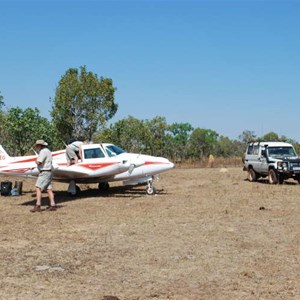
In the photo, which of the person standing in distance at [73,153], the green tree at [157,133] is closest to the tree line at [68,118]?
the green tree at [157,133]

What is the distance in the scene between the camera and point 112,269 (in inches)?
262

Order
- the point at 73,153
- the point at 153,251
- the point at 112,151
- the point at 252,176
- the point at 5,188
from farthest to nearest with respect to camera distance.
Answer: the point at 252,176, the point at 5,188, the point at 112,151, the point at 73,153, the point at 153,251

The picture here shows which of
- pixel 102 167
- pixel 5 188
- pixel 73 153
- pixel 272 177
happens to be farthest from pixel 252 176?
pixel 5 188

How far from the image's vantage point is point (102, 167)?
53.5 ft

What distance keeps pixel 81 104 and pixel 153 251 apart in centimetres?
3200

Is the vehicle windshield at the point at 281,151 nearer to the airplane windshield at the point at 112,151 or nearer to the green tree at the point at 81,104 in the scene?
the airplane windshield at the point at 112,151


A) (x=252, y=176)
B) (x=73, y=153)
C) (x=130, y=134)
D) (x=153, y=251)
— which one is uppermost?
(x=130, y=134)

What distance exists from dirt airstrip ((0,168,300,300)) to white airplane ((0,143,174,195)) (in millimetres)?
2185

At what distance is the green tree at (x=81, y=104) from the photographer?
38.9m

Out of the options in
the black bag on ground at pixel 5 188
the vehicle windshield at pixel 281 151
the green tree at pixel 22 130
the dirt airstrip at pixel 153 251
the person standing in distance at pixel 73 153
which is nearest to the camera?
the dirt airstrip at pixel 153 251

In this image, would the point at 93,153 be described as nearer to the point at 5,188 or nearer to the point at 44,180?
the point at 5,188

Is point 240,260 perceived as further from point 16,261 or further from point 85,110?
point 85,110

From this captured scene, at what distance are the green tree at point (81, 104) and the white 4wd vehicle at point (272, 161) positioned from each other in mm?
17990

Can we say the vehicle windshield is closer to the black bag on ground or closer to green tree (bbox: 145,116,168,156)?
the black bag on ground
